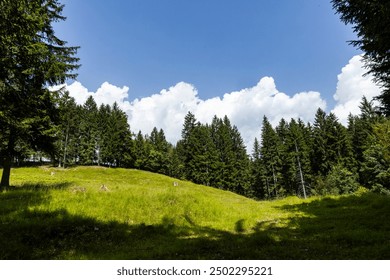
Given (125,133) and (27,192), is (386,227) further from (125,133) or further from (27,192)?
(125,133)

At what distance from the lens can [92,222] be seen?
1173 centimetres

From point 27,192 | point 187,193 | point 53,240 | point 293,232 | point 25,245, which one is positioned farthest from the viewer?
point 187,193

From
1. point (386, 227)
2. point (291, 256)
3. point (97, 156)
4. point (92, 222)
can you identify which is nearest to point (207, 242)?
point (291, 256)

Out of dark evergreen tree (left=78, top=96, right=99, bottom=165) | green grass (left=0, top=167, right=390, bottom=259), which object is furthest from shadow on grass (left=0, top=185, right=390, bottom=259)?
dark evergreen tree (left=78, top=96, right=99, bottom=165)

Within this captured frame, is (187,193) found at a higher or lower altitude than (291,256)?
higher

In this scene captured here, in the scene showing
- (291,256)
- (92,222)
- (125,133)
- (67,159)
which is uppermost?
(125,133)

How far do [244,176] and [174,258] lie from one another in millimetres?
71764

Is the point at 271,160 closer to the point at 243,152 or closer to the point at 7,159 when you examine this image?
the point at 243,152

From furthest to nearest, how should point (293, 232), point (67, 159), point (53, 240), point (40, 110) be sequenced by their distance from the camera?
point (67, 159) → point (40, 110) → point (293, 232) → point (53, 240)

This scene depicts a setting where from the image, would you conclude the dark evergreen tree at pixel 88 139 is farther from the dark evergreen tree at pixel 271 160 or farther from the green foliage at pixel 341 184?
the green foliage at pixel 341 184

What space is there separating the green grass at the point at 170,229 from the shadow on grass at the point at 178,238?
0.03 metres

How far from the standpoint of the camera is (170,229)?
39.1 feet

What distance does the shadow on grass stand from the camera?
8.16 meters

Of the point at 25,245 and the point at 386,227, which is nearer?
the point at 25,245
